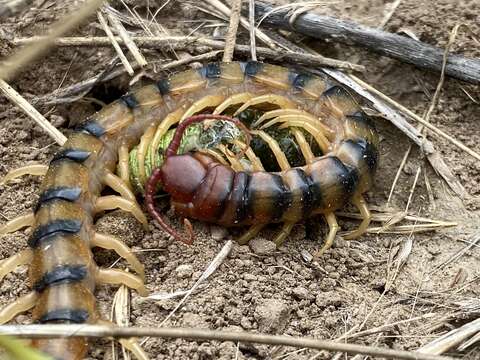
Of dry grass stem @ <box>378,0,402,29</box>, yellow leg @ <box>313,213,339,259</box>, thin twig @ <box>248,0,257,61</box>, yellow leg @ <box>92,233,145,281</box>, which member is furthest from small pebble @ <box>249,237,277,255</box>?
dry grass stem @ <box>378,0,402,29</box>

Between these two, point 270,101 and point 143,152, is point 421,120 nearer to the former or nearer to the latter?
point 270,101

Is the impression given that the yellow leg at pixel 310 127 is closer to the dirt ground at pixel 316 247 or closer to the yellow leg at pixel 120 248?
the dirt ground at pixel 316 247

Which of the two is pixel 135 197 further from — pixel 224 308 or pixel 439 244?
pixel 439 244

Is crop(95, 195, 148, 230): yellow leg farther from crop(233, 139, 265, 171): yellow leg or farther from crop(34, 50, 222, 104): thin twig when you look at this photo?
crop(34, 50, 222, 104): thin twig

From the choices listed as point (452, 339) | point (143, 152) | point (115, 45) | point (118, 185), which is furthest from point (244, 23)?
point (452, 339)

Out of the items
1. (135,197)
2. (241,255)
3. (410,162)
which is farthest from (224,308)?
(410,162)

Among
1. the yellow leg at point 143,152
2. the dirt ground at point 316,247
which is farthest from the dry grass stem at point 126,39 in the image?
the yellow leg at point 143,152
